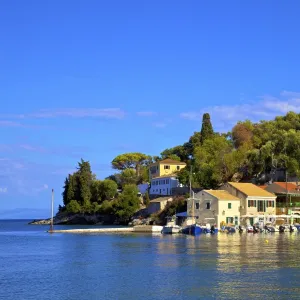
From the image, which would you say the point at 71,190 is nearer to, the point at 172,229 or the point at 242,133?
the point at 242,133

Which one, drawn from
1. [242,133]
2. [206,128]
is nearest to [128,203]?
[206,128]

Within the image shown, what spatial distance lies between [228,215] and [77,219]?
168 feet

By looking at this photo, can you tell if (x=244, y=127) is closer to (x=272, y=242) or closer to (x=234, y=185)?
(x=234, y=185)

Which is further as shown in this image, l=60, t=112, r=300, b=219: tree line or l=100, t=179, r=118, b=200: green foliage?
l=100, t=179, r=118, b=200: green foliage

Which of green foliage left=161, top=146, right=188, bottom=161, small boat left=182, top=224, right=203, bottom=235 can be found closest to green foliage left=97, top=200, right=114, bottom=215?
green foliage left=161, top=146, right=188, bottom=161

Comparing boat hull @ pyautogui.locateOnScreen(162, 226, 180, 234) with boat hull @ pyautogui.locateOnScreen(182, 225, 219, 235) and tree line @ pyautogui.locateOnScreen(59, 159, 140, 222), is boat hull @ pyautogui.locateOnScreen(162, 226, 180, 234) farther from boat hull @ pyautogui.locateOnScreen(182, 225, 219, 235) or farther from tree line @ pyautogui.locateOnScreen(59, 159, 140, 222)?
tree line @ pyautogui.locateOnScreen(59, 159, 140, 222)

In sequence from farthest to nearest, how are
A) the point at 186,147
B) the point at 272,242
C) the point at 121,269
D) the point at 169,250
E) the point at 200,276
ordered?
the point at 186,147 → the point at 272,242 → the point at 169,250 → the point at 121,269 → the point at 200,276

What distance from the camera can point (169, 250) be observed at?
2222 inches

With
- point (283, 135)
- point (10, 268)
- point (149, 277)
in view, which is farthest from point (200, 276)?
point (283, 135)

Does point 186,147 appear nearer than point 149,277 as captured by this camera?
No

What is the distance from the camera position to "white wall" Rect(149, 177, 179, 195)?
120250mm

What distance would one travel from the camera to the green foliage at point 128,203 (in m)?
116

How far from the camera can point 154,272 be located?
134 feet

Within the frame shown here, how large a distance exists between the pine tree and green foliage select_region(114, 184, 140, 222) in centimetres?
2090
